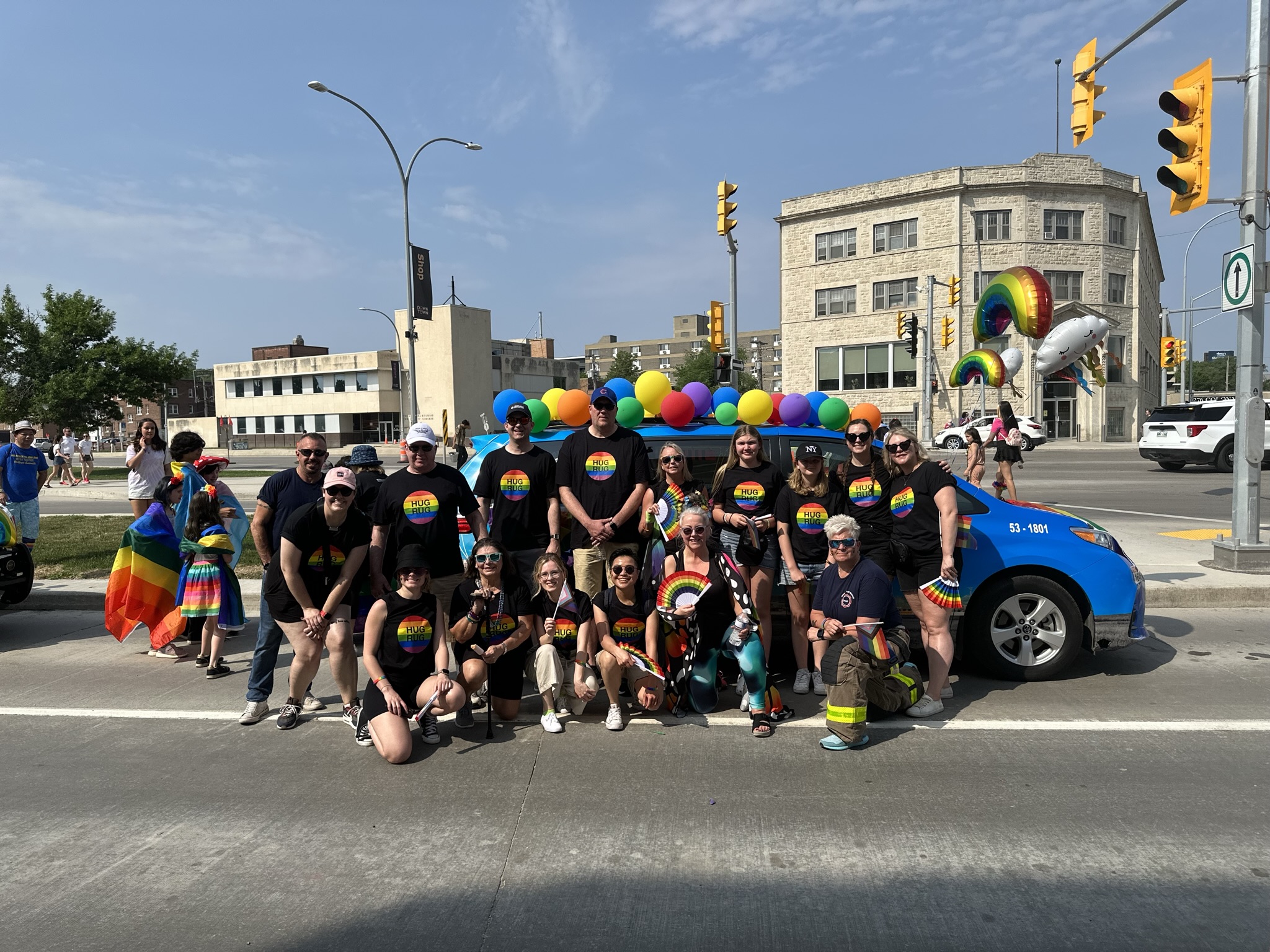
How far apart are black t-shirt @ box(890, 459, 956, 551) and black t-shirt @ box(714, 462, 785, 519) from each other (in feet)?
2.45

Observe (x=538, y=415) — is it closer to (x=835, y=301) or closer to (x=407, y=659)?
(x=407, y=659)

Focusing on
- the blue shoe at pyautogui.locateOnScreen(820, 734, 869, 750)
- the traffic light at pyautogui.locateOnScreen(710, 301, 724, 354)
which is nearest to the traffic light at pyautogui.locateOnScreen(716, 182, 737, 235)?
the traffic light at pyautogui.locateOnScreen(710, 301, 724, 354)

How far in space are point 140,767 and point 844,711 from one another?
3681 mm

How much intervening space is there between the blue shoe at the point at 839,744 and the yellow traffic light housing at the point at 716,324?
1307cm

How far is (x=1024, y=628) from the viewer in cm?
548

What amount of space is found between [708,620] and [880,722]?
1151 mm

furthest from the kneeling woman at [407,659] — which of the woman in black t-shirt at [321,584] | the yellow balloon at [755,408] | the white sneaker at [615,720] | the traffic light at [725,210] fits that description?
the traffic light at [725,210]

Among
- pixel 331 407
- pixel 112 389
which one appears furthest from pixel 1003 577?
pixel 331 407

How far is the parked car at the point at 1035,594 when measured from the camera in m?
5.41

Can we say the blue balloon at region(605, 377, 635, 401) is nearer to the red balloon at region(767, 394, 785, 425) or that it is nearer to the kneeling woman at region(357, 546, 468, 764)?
the red balloon at region(767, 394, 785, 425)

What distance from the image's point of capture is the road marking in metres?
4.70

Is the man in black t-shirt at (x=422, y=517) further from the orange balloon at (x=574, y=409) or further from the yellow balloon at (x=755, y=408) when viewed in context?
the yellow balloon at (x=755, y=408)

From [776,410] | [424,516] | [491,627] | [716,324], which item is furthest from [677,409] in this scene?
[716,324]

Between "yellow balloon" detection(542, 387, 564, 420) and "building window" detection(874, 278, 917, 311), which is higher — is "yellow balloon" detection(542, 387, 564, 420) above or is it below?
below
